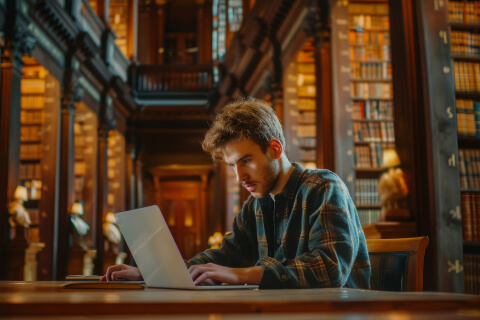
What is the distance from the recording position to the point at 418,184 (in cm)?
475

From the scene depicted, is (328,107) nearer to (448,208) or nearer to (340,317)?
(448,208)

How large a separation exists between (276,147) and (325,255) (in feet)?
1.70

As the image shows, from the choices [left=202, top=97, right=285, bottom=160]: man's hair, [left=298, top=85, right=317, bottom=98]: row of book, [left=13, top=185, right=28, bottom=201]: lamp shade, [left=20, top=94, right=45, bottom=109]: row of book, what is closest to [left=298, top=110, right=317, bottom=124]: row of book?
[left=298, top=85, right=317, bottom=98]: row of book

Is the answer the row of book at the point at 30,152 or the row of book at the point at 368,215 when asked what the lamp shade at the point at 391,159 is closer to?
the row of book at the point at 368,215

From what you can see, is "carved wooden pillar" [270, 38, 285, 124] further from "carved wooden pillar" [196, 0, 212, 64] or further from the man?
"carved wooden pillar" [196, 0, 212, 64]

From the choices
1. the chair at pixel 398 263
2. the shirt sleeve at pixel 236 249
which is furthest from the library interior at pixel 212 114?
the chair at pixel 398 263

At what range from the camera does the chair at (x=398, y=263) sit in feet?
6.24

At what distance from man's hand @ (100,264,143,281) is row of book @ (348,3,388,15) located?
17.7 feet

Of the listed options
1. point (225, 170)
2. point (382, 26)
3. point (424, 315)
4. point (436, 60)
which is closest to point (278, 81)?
point (382, 26)

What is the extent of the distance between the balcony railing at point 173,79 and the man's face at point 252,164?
12362mm

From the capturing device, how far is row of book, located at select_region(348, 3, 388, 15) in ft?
22.6

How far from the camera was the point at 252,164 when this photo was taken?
82.5 inches

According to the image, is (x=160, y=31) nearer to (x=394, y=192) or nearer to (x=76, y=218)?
(x=76, y=218)

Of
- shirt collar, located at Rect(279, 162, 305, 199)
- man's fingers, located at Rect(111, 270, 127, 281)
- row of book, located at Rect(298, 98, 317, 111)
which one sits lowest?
man's fingers, located at Rect(111, 270, 127, 281)
